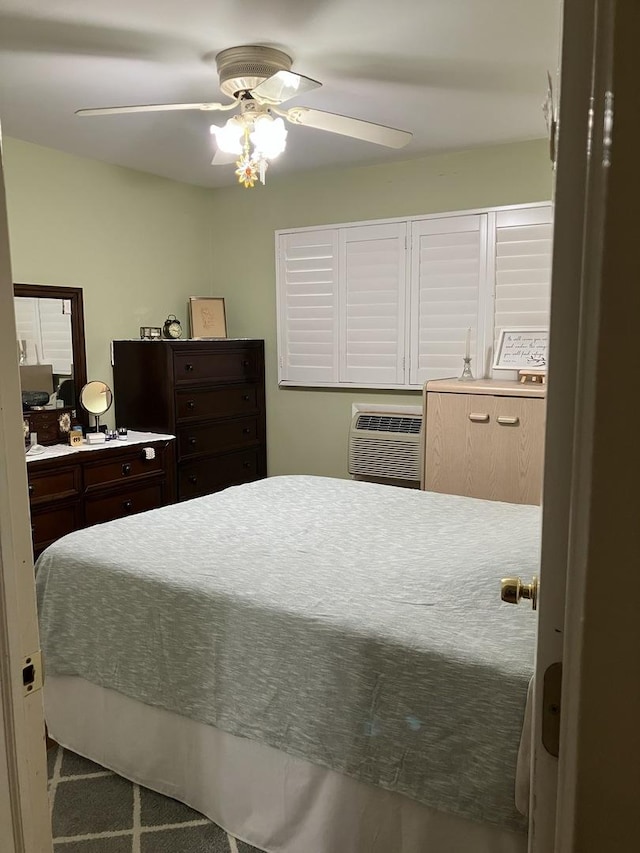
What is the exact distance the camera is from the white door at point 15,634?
85 centimetres

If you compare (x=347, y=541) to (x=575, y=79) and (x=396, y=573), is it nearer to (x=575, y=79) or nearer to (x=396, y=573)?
(x=396, y=573)

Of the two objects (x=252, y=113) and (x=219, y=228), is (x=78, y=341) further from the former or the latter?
(x=252, y=113)

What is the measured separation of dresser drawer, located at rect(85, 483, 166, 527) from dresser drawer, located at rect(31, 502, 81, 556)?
3.4 inches

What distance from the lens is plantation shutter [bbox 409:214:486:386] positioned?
3.99 metres

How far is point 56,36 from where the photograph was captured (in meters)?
2.43

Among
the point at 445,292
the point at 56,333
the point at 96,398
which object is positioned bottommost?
the point at 96,398

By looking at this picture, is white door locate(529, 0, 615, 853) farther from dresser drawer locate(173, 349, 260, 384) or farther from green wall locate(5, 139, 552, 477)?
dresser drawer locate(173, 349, 260, 384)

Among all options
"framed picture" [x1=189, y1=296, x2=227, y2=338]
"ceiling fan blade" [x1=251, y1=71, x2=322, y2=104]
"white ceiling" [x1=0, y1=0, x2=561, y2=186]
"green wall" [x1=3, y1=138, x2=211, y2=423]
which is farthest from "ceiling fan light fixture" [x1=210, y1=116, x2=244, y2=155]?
"framed picture" [x1=189, y1=296, x2=227, y2=338]

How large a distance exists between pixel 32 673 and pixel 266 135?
2.17 m

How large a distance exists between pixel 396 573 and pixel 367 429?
8.29 ft

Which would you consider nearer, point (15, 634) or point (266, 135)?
point (15, 634)

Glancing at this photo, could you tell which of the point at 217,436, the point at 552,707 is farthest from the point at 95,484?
the point at 552,707

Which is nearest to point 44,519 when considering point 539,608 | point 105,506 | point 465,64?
point 105,506

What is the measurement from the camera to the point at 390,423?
436cm
